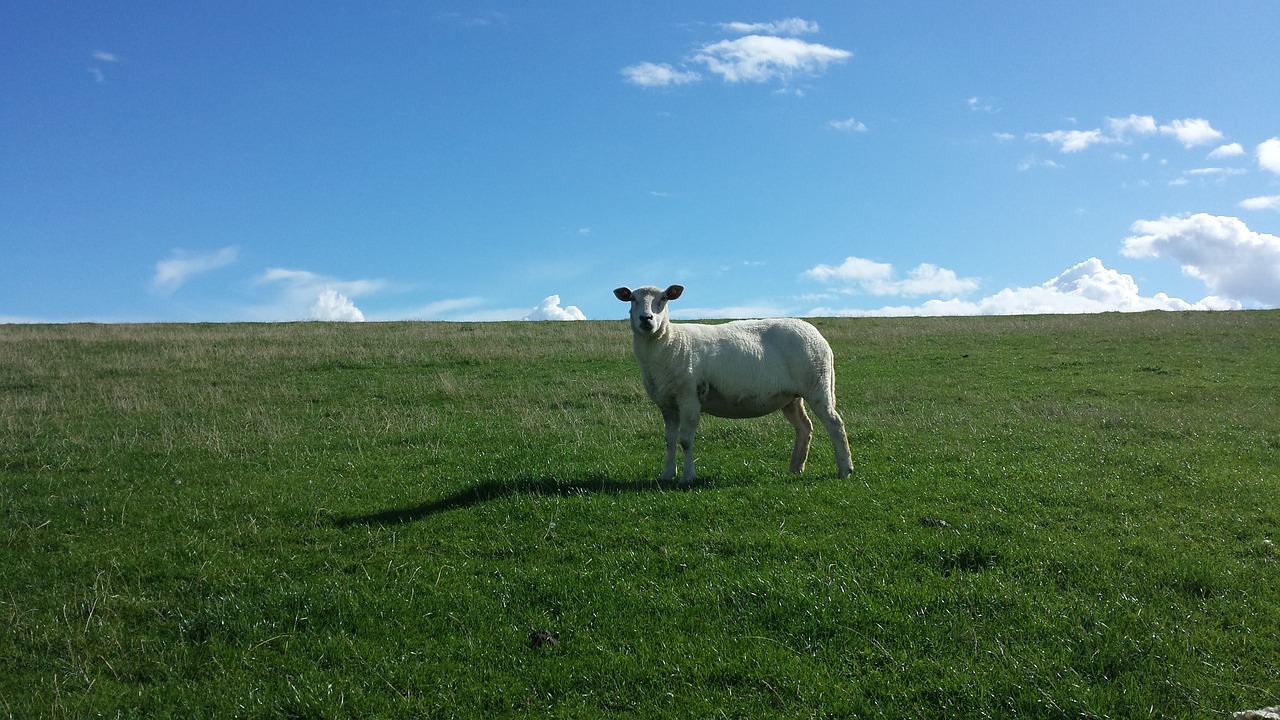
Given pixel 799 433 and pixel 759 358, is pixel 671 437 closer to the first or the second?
pixel 759 358

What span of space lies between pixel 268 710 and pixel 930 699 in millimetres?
4809

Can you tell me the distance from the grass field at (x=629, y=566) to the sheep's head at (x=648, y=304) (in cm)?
225

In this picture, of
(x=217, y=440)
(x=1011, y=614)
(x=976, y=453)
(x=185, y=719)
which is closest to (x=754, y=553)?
A: (x=1011, y=614)

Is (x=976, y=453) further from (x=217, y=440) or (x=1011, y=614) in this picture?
(x=217, y=440)

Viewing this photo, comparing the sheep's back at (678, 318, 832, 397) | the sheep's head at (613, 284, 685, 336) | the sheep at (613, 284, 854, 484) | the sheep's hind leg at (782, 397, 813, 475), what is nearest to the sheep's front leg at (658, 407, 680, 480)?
the sheep at (613, 284, 854, 484)

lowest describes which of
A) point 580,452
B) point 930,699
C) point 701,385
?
point 930,699

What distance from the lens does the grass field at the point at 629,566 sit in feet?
20.4

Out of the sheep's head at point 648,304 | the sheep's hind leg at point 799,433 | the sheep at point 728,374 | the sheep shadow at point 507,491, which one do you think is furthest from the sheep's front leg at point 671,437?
the sheep's hind leg at point 799,433

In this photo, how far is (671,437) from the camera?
12.4 m

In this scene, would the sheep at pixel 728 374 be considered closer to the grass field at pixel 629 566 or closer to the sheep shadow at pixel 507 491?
the sheep shadow at pixel 507 491

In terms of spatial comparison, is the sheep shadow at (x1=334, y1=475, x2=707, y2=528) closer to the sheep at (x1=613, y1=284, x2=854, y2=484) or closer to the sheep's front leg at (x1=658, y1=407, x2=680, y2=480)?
the sheep's front leg at (x1=658, y1=407, x2=680, y2=480)

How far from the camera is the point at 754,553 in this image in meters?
8.64

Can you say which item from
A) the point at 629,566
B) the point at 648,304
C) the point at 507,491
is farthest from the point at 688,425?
the point at 629,566

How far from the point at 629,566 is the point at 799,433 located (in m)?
5.32
